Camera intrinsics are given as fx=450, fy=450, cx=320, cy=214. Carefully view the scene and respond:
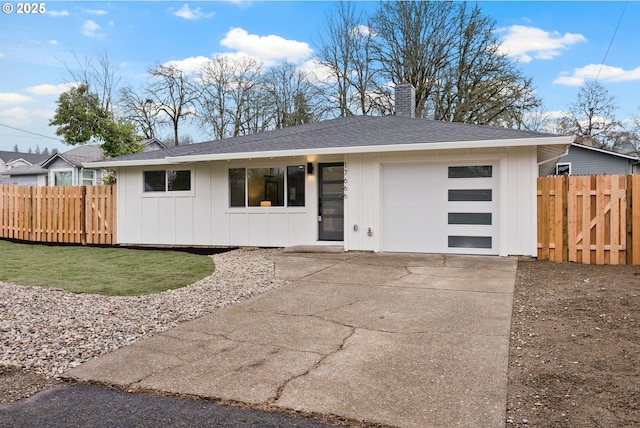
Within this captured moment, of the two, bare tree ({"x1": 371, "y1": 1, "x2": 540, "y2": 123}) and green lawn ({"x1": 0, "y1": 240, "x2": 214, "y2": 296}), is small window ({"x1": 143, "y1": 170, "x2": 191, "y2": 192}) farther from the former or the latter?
bare tree ({"x1": 371, "y1": 1, "x2": 540, "y2": 123})

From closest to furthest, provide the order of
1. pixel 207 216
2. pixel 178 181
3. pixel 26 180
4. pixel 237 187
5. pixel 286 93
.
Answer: pixel 237 187
pixel 207 216
pixel 178 181
pixel 26 180
pixel 286 93

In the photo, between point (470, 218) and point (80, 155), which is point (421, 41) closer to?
point (470, 218)

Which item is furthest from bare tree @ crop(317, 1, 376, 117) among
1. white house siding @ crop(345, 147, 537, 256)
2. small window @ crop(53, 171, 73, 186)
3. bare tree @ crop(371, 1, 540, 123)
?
white house siding @ crop(345, 147, 537, 256)

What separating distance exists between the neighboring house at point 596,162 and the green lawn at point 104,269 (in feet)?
64.5

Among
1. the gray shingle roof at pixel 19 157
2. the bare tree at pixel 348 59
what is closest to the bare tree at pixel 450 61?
the bare tree at pixel 348 59

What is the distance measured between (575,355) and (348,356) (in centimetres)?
180

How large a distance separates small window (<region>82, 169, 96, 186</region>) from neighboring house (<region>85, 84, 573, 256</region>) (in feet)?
45.5

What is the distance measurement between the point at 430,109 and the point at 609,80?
45.0ft

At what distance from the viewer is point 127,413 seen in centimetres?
269

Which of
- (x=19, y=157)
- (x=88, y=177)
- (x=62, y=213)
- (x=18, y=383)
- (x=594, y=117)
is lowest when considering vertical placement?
(x=18, y=383)

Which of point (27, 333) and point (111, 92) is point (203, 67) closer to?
point (111, 92)

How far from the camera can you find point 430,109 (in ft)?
77.7

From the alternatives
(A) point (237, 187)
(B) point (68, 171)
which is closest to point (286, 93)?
(B) point (68, 171)

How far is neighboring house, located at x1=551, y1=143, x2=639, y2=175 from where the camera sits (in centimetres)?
2208
